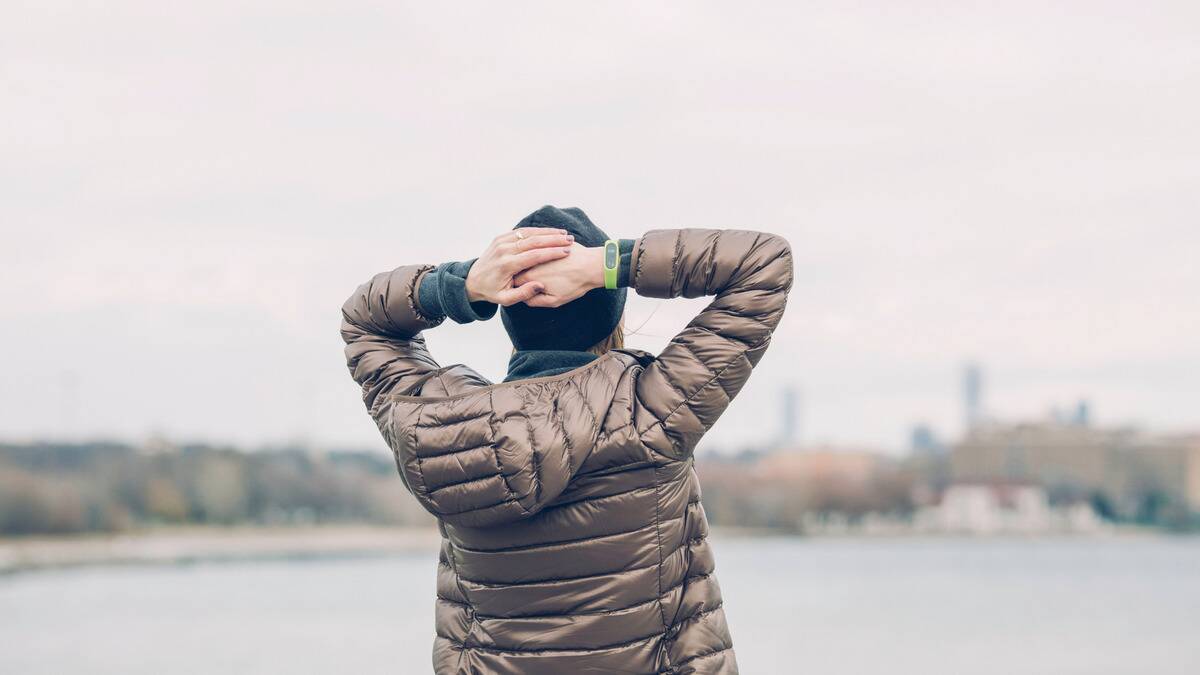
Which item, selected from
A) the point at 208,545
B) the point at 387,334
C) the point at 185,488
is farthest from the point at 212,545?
the point at 387,334

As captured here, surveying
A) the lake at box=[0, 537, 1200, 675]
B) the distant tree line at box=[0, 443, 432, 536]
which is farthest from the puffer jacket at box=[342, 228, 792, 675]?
the distant tree line at box=[0, 443, 432, 536]

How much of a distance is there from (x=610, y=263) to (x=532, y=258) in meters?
0.10

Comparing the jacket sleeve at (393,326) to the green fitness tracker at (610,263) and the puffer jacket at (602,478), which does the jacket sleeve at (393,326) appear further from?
the green fitness tracker at (610,263)

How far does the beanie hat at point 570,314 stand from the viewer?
6.53 ft

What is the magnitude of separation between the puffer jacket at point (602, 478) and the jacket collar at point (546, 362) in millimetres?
58

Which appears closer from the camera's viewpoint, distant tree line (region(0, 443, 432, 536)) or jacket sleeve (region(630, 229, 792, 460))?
jacket sleeve (region(630, 229, 792, 460))

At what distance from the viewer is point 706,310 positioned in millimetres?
1923

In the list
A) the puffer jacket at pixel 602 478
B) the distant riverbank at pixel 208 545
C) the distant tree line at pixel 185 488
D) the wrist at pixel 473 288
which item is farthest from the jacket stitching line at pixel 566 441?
the distant tree line at pixel 185 488

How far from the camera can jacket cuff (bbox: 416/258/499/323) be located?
1.99 m

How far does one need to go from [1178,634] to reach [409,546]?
1856 inches

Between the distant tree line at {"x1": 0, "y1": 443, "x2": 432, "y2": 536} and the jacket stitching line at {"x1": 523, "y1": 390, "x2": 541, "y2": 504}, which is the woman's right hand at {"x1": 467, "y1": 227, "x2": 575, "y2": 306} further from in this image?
the distant tree line at {"x1": 0, "y1": 443, "x2": 432, "y2": 536}

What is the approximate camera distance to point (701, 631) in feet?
6.51

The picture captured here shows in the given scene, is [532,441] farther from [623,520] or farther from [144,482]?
[144,482]

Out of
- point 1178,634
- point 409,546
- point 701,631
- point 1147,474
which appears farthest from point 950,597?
point 701,631
